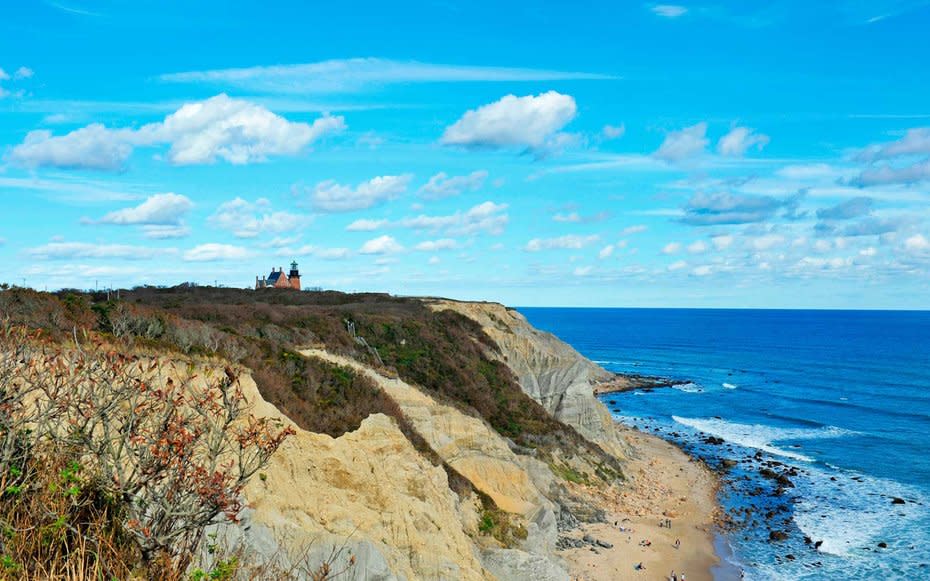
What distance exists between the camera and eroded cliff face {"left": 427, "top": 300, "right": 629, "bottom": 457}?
58344 millimetres

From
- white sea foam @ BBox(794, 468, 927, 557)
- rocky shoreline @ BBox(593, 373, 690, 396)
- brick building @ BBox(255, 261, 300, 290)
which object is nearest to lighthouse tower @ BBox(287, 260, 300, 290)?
brick building @ BBox(255, 261, 300, 290)

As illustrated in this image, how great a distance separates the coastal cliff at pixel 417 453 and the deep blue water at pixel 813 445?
4.47 m

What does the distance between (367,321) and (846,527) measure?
37.9 meters

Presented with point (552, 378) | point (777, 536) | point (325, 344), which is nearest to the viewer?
point (777, 536)

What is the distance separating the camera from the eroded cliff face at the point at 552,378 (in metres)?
58.3

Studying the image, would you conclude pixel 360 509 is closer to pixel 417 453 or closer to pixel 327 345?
pixel 417 453

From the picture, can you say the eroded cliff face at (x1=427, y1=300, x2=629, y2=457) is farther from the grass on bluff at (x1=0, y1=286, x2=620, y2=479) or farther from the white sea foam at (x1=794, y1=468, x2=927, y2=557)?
the white sea foam at (x1=794, y1=468, x2=927, y2=557)

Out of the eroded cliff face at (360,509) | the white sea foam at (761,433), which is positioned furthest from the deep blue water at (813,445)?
the eroded cliff face at (360,509)

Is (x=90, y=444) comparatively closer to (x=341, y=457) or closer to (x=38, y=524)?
(x=38, y=524)

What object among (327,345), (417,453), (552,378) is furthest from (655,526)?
(327,345)

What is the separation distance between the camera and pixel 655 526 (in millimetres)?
42125

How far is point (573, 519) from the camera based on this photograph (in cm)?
3978

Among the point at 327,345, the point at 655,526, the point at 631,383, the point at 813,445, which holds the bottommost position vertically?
the point at 655,526

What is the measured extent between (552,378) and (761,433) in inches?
1020
